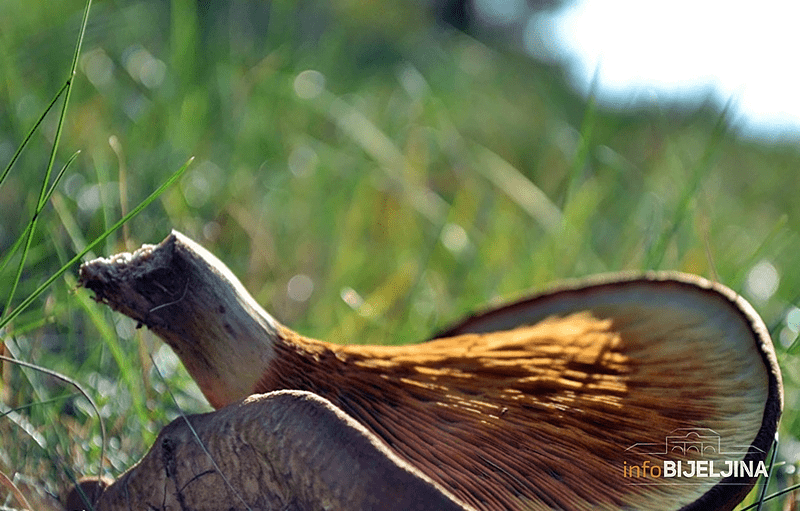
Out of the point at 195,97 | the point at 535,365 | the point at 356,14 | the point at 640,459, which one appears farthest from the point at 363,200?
the point at 356,14

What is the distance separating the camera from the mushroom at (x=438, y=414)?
0.75m

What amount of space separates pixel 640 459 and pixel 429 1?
865 cm

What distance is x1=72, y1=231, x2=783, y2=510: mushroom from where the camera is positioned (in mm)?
753

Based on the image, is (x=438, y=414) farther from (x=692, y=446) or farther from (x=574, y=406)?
(x=692, y=446)

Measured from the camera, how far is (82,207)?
1.78 meters

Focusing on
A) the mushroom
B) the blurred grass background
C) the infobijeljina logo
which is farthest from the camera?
the blurred grass background

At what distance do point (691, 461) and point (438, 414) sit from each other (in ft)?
1.07

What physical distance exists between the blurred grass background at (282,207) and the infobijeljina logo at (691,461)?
0.38 m

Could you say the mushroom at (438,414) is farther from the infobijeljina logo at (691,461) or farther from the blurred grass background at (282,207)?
the blurred grass background at (282,207)

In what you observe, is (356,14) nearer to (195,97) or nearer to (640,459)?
(195,97)

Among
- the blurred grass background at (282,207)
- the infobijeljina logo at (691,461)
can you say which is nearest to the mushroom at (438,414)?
the infobijeljina logo at (691,461)

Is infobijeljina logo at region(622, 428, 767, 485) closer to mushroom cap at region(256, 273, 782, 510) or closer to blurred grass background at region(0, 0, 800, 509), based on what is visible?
mushroom cap at region(256, 273, 782, 510)

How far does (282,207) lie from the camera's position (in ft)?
7.84

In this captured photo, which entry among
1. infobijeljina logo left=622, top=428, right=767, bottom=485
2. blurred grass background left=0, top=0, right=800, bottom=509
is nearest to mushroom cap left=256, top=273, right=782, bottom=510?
infobijeljina logo left=622, top=428, right=767, bottom=485
